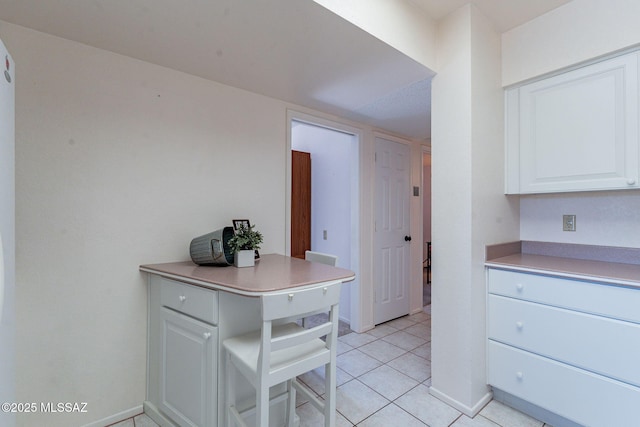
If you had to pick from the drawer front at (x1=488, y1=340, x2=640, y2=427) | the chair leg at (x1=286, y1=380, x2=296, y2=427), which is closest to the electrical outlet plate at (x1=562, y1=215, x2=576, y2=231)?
the drawer front at (x1=488, y1=340, x2=640, y2=427)

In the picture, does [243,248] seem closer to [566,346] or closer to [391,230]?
[566,346]

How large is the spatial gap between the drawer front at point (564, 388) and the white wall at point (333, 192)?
149 cm

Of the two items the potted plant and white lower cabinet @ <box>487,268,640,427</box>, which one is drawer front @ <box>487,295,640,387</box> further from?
the potted plant

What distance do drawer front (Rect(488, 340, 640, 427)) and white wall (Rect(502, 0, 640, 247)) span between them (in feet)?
2.86

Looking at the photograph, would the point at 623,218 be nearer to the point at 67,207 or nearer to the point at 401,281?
the point at 401,281

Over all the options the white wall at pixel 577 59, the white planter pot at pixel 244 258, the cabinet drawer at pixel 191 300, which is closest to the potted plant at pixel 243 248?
the white planter pot at pixel 244 258

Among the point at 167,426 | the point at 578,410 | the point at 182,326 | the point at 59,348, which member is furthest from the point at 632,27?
the point at 59,348

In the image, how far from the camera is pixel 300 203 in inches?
133

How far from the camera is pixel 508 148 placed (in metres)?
1.95

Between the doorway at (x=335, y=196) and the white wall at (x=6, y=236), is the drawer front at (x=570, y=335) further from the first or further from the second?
the white wall at (x=6, y=236)

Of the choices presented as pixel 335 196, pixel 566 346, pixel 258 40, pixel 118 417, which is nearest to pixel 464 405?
pixel 566 346

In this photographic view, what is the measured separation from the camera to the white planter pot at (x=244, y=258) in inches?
64.9

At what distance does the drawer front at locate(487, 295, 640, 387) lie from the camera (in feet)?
4.37

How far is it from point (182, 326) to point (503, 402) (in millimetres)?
1987
